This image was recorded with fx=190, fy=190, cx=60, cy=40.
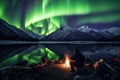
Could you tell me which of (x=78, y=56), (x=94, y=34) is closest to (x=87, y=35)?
(x=94, y=34)

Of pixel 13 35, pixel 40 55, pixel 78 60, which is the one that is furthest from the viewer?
pixel 13 35

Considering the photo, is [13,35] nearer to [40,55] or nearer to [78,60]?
[40,55]

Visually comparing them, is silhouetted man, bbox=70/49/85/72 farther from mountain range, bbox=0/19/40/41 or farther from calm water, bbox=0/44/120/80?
mountain range, bbox=0/19/40/41

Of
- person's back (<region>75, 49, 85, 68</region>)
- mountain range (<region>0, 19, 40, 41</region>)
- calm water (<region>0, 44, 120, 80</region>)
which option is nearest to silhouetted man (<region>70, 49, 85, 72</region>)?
person's back (<region>75, 49, 85, 68</region>)

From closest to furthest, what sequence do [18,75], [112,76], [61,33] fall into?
[112,76], [18,75], [61,33]

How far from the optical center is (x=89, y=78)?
30.9 ft

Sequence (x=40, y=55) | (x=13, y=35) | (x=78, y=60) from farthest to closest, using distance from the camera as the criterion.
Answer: (x=13, y=35), (x=40, y=55), (x=78, y=60)

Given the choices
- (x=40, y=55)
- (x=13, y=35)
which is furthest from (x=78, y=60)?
(x=13, y=35)

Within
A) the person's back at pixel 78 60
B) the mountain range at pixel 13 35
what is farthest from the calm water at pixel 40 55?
the mountain range at pixel 13 35

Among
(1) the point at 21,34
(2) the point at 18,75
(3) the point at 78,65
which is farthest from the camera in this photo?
(1) the point at 21,34

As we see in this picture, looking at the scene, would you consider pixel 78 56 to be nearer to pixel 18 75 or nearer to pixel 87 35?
pixel 18 75

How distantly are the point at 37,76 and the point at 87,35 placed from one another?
145 metres

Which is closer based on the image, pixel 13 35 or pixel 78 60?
pixel 78 60

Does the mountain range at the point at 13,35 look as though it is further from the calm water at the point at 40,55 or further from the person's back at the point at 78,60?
the person's back at the point at 78,60
